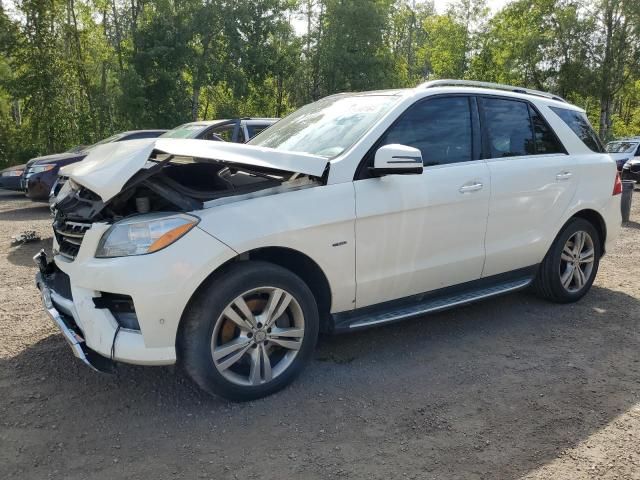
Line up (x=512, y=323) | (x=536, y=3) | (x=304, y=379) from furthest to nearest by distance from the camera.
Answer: (x=536, y=3)
(x=512, y=323)
(x=304, y=379)

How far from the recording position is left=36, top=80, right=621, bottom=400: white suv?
2.88m

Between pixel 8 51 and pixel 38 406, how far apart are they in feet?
64.2

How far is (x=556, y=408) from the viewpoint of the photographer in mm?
3160

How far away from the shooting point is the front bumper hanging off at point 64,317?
2.90 metres

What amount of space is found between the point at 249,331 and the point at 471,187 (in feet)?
6.37

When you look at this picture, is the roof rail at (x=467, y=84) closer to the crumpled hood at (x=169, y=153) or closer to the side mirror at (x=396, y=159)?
the side mirror at (x=396, y=159)

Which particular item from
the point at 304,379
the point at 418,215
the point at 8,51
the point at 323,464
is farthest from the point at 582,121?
the point at 8,51

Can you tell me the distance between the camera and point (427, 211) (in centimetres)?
368

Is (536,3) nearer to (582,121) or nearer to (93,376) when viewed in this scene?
(582,121)

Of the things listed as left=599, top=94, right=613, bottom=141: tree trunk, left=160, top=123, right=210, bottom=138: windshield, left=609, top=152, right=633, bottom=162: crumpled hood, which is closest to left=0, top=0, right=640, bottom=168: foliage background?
left=599, top=94, right=613, bottom=141: tree trunk

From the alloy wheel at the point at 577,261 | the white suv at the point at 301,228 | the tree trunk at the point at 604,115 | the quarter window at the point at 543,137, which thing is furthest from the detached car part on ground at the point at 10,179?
the tree trunk at the point at 604,115

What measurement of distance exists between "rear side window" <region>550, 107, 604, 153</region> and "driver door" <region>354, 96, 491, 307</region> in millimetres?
1192

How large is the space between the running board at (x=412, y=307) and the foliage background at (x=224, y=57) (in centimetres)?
1923

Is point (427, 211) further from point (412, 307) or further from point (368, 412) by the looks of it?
point (368, 412)
